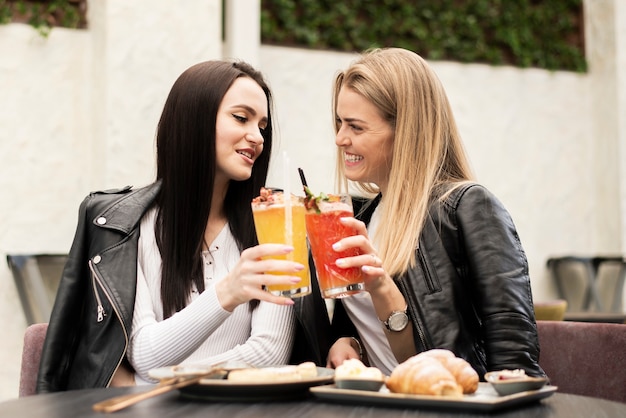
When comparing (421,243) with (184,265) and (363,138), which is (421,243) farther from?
(184,265)

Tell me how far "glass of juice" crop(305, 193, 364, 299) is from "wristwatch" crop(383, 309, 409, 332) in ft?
0.77

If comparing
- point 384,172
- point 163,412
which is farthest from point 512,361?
point 163,412

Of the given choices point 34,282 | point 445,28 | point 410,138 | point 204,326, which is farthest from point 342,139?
point 445,28

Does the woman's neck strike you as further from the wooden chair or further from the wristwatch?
the wooden chair

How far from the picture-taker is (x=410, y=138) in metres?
2.17

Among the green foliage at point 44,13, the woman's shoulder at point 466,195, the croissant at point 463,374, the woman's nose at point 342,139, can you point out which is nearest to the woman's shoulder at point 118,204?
the woman's nose at point 342,139

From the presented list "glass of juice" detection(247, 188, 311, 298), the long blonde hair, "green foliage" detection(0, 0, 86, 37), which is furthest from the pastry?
"green foliage" detection(0, 0, 86, 37)

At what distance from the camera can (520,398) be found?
1.25 metres

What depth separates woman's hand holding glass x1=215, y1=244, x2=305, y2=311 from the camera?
5.18 feet

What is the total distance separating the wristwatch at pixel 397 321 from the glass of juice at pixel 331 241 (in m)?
0.23

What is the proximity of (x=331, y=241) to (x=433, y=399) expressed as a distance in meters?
0.57

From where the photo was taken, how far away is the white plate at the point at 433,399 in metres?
1.20

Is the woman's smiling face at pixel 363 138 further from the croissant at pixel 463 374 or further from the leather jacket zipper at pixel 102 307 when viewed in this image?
the croissant at pixel 463 374

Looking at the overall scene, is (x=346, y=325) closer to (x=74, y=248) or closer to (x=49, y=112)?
(x=74, y=248)
